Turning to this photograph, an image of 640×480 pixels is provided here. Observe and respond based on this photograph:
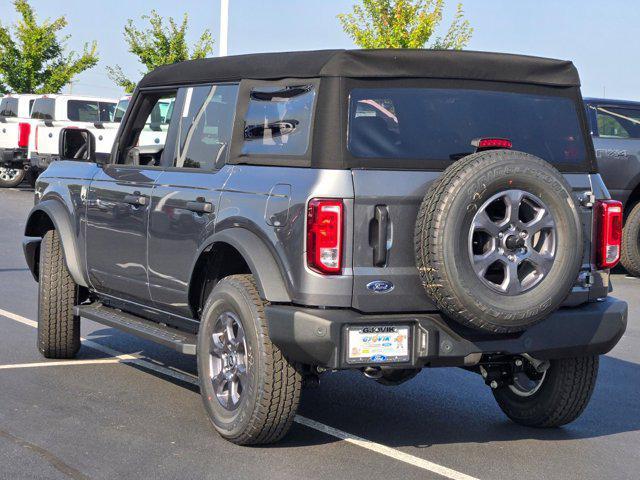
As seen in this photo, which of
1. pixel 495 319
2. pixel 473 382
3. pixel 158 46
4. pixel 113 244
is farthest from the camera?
pixel 158 46

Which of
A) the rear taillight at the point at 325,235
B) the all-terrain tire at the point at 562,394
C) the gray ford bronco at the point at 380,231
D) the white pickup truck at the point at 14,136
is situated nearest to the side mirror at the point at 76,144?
the gray ford bronco at the point at 380,231

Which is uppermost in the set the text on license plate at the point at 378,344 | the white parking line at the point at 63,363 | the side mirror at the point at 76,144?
the side mirror at the point at 76,144

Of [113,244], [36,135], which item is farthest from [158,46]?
[113,244]

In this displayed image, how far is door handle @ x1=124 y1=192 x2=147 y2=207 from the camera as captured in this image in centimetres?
684

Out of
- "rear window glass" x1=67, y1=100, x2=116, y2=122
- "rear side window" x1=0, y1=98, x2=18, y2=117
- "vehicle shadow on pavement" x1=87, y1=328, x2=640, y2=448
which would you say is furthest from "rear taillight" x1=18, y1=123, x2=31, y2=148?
"vehicle shadow on pavement" x1=87, y1=328, x2=640, y2=448

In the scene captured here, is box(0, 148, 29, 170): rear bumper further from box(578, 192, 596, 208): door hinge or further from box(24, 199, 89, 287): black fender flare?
box(578, 192, 596, 208): door hinge

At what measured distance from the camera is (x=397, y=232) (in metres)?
5.43

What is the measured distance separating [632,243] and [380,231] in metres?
9.59

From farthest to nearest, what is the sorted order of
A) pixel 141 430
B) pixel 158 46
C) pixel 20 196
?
pixel 158 46
pixel 20 196
pixel 141 430

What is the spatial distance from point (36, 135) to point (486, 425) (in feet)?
69.4

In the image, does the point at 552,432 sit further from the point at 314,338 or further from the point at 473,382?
the point at 314,338

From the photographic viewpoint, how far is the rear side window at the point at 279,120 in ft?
18.7

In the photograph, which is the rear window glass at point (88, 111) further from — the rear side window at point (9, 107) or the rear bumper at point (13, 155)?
the rear side window at point (9, 107)

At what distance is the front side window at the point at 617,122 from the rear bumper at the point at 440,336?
28.3 feet
